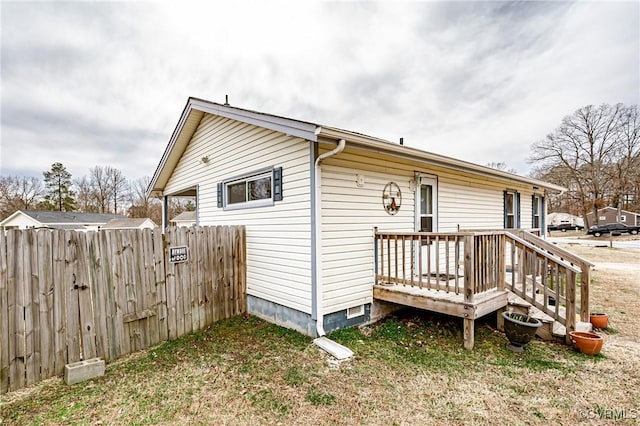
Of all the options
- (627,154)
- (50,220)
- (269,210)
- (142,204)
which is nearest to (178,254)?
(269,210)

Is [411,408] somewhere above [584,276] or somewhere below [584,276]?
below

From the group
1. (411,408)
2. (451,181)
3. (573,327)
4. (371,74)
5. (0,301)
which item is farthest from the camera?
(371,74)

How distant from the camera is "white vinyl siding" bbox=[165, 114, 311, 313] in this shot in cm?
470

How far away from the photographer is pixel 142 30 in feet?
24.5

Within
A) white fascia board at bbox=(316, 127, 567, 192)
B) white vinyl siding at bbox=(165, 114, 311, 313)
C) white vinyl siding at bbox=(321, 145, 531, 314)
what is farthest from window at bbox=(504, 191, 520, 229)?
white vinyl siding at bbox=(165, 114, 311, 313)

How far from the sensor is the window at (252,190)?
17.1 ft

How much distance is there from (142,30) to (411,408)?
9.80 meters

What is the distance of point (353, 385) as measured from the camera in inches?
129

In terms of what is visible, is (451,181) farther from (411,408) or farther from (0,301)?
(0,301)

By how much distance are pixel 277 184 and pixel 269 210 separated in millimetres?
571

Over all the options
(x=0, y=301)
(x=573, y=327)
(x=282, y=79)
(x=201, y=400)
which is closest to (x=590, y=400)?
(x=573, y=327)

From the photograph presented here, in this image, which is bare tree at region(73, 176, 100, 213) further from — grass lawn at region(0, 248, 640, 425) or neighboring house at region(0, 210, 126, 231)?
grass lawn at region(0, 248, 640, 425)

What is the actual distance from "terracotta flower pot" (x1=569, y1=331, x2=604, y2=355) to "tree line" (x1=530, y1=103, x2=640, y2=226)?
1429 inches

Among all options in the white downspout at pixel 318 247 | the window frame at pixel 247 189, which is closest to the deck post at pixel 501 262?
the white downspout at pixel 318 247
